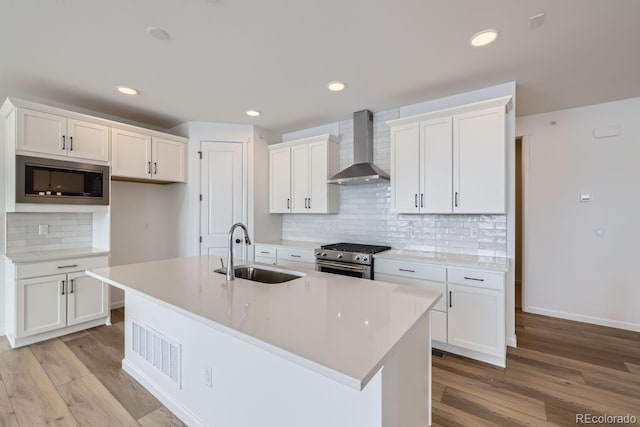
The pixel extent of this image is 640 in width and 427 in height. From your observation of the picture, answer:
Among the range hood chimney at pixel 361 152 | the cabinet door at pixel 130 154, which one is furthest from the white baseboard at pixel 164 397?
the range hood chimney at pixel 361 152

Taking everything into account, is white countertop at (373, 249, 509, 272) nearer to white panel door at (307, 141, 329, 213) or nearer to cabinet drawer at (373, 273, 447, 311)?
cabinet drawer at (373, 273, 447, 311)

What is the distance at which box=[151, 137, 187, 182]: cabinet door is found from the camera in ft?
12.1

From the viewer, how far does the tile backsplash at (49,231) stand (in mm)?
3049

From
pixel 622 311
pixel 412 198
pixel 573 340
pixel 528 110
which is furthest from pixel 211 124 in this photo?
pixel 622 311

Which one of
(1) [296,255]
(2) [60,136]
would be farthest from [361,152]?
(2) [60,136]

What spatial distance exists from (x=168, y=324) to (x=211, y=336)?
52 centimetres

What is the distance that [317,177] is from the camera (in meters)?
3.90

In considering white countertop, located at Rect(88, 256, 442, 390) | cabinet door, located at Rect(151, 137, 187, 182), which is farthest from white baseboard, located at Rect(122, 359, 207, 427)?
cabinet door, located at Rect(151, 137, 187, 182)

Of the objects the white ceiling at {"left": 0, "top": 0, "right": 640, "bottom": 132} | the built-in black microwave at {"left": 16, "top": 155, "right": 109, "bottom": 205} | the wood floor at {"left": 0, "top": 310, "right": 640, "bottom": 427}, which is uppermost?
the white ceiling at {"left": 0, "top": 0, "right": 640, "bottom": 132}

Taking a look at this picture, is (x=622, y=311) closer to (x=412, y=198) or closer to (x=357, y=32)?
(x=412, y=198)

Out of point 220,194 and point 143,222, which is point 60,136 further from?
point 220,194

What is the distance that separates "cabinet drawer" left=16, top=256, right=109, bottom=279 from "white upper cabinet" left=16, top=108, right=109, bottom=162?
111cm

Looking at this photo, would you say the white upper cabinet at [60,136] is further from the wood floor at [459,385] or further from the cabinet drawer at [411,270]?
the cabinet drawer at [411,270]

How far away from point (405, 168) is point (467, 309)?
5.03 ft
